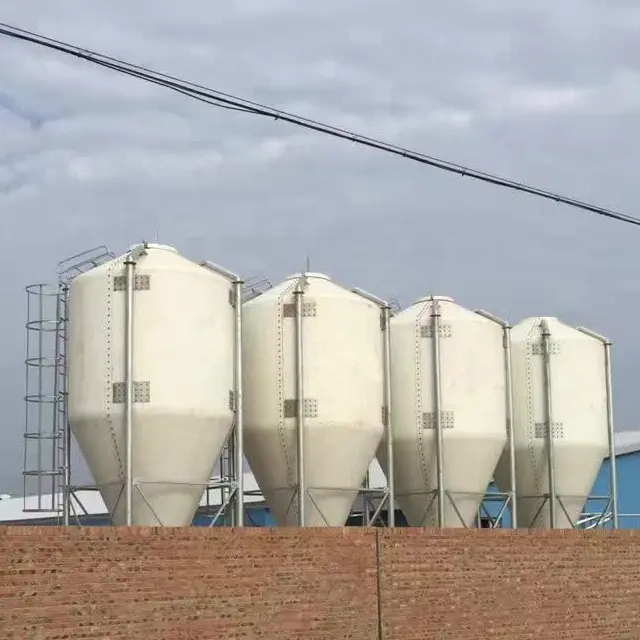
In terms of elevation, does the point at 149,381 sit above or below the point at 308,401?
above

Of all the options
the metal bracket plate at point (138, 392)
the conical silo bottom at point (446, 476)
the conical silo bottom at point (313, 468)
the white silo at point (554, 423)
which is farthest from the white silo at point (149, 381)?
the white silo at point (554, 423)

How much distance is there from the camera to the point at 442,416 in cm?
1998

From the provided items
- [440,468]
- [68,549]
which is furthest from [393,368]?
[68,549]

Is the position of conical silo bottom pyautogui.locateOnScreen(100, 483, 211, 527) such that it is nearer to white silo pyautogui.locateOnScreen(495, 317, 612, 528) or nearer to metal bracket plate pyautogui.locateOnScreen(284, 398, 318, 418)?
metal bracket plate pyautogui.locateOnScreen(284, 398, 318, 418)

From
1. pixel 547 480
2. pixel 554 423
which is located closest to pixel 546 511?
pixel 547 480

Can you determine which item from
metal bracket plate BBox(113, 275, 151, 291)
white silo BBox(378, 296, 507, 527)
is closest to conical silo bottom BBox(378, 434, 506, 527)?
white silo BBox(378, 296, 507, 527)

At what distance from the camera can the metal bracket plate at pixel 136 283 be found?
16.4 metres

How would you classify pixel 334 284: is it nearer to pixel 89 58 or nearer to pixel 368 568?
pixel 368 568

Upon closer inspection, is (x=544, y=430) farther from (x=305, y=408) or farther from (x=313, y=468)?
(x=305, y=408)

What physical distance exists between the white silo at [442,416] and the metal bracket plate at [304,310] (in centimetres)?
268

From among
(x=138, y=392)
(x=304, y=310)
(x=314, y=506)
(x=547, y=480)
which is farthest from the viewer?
(x=547, y=480)

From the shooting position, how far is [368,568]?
16000mm

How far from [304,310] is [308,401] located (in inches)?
58.3

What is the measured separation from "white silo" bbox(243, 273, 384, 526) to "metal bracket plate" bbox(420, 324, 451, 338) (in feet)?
6.88
